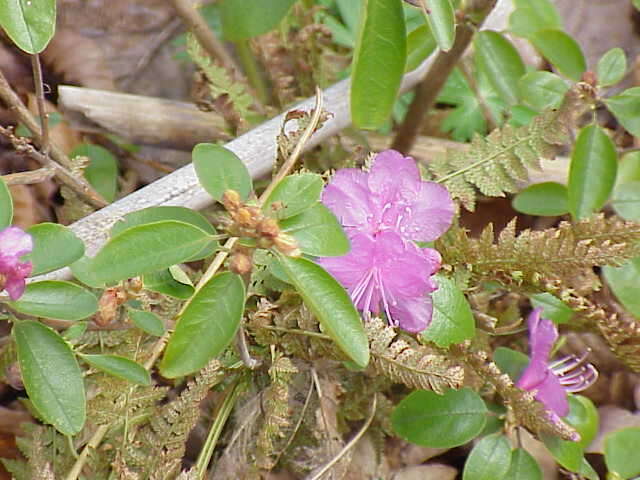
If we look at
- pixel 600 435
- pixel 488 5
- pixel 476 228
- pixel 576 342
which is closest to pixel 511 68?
pixel 488 5

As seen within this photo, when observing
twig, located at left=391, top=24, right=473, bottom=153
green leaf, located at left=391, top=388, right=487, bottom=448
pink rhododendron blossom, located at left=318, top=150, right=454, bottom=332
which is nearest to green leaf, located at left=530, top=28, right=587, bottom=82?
twig, located at left=391, top=24, right=473, bottom=153

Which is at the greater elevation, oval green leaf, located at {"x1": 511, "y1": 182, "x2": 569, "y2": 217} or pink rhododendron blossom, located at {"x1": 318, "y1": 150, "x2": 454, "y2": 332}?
pink rhododendron blossom, located at {"x1": 318, "y1": 150, "x2": 454, "y2": 332}

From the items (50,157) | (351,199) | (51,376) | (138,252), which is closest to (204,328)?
(138,252)

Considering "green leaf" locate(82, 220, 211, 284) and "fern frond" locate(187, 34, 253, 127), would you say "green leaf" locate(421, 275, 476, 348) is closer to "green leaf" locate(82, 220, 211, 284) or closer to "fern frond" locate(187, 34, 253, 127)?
"green leaf" locate(82, 220, 211, 284)

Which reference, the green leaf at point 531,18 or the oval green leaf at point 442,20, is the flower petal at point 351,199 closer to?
the oval green leaf at point 442,20

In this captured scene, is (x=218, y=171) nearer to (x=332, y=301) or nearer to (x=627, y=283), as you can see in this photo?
(x=332, y=301)

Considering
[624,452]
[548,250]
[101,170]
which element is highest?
[548,250]
